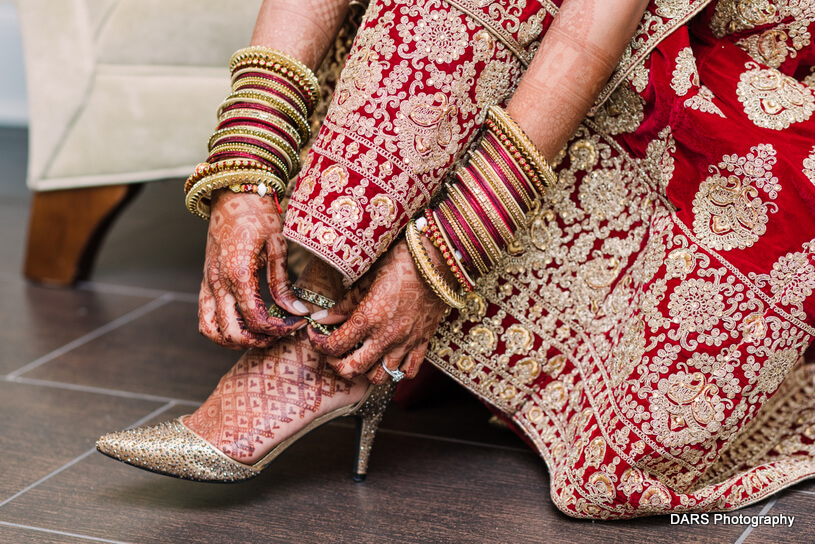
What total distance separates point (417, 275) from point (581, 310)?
18 cm

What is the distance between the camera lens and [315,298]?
2.30ft

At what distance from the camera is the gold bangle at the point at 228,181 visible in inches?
26.6

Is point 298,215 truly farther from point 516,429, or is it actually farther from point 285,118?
point 516,429

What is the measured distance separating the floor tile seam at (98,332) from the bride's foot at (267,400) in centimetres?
45

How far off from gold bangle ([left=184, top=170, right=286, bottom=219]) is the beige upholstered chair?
548 mm

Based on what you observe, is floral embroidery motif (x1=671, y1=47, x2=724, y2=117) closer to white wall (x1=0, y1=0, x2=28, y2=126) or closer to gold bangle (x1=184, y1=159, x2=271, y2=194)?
gold bangle (x1=184, y1=159, x2=271, y2=194)

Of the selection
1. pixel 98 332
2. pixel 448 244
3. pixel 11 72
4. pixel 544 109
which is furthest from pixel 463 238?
pixel 11 72

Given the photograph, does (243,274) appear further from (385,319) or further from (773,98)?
(773,98)

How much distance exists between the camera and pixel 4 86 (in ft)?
8.36

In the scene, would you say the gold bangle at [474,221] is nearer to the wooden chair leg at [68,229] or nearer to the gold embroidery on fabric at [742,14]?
the gold embroidery on fabric at [742,14]

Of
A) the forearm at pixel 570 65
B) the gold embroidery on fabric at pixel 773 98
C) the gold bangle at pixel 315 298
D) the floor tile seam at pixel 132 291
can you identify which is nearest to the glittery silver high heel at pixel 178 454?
→ the gold bangle at pixel 315 298

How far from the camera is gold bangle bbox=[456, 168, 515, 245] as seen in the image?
2.11 feet

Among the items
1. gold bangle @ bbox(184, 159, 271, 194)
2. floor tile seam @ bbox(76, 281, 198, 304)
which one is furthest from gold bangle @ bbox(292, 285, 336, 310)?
floor tile seam @ bbox(76, 281, 198, 304)

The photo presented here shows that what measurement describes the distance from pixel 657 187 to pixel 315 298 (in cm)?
32
